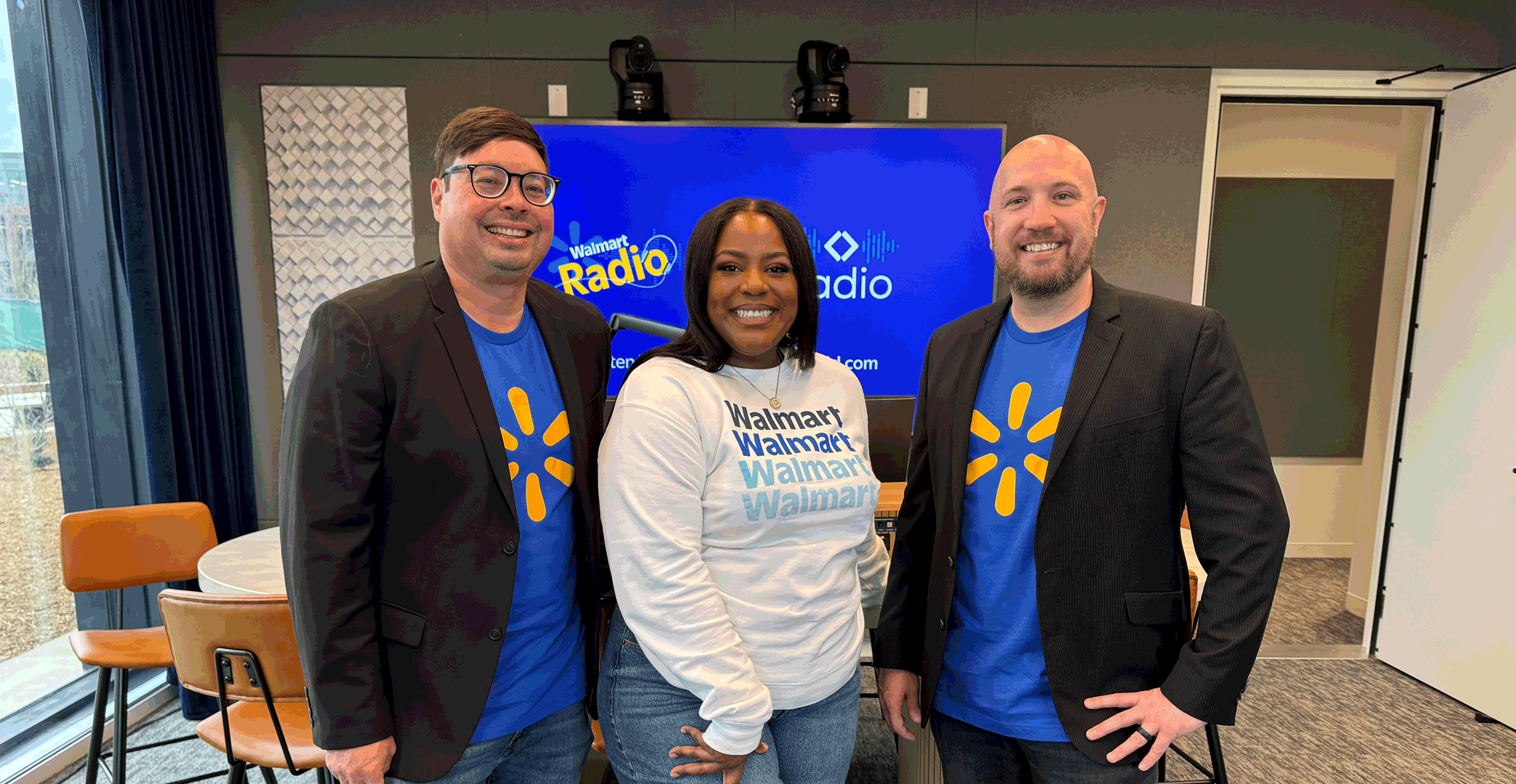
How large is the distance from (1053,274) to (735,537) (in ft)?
2.47

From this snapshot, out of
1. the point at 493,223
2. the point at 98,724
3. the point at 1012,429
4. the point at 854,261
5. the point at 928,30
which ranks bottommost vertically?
the point at 98,724

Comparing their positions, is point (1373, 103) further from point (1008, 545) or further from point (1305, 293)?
point (1008, 545)

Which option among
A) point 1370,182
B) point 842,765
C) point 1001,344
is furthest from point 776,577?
point 1370,182

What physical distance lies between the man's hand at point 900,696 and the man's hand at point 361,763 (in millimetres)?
924

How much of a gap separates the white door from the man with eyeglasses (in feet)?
12.7

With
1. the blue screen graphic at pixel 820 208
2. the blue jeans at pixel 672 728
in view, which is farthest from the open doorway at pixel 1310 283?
the blue jeans at pixel 672 728

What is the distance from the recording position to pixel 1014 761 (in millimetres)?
1341

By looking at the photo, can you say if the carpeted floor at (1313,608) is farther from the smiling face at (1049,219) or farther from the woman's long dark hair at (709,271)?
the woman's long dark hair at (709,271)

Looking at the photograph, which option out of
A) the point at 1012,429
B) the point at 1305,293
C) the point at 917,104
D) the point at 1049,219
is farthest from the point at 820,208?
the point at 1305,293

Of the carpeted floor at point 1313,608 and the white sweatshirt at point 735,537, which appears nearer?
A: the white sweatshirt at point 735,537

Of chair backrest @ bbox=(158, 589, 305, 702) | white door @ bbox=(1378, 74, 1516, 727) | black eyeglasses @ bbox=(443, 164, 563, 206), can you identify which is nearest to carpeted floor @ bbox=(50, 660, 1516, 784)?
white door @ bbox=(1378, 74, 1516, 727)

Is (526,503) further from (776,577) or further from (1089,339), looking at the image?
(1089,339)

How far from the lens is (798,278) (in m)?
1.32

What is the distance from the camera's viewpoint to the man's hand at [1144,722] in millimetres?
1199
